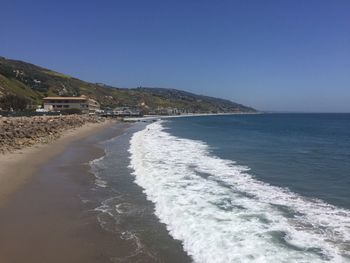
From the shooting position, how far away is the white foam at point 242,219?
32.2 feet

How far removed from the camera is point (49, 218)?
12.8 meters

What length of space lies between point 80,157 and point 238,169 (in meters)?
11.1

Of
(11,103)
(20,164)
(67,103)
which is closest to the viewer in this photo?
(20,164)

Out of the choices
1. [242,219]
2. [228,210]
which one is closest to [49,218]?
[228,210]

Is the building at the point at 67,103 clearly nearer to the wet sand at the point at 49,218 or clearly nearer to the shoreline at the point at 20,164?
the shoreline at the point at 20,164

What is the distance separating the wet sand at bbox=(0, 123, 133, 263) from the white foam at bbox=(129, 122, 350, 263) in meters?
2.17

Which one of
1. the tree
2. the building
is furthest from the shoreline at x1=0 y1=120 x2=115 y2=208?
the building

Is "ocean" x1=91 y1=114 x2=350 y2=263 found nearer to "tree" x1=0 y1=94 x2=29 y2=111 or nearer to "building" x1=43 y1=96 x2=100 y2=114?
"tree" x1=0 y1=94 x2=29 y2=111

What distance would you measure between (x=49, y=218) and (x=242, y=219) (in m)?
5.90

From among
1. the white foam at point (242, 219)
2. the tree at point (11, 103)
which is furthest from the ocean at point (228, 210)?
the tree at point (11, 103)

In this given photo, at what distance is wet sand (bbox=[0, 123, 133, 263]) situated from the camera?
981 cm

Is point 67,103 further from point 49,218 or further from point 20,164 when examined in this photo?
point 49,218

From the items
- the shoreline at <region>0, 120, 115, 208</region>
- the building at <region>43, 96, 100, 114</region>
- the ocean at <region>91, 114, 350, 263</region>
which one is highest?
the building at <region>43, 96, 100, 114</region>

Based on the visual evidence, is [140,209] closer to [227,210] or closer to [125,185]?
[227,210]
